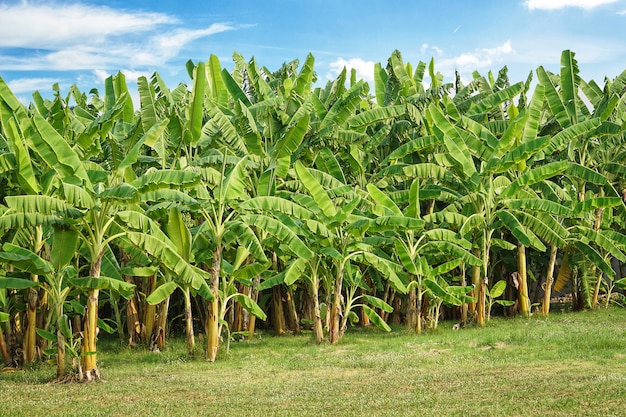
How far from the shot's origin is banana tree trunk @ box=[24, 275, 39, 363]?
503 inches

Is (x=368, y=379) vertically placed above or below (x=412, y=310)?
below

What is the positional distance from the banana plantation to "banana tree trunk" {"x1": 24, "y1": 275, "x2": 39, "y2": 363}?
40 mm

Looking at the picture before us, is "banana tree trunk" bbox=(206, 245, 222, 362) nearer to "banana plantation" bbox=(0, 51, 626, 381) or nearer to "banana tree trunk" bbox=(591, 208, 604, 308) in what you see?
"banana plantation" bbox=(0, 51, 626, 381)

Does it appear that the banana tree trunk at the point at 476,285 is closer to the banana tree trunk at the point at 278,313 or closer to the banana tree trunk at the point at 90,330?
the banana tree trunk at the point at 278,313

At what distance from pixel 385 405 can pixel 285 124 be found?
344 inches

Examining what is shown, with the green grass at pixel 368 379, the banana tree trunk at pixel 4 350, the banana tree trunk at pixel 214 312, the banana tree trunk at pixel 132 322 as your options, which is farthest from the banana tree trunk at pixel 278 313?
the banana tree trunk at pixel 4 350

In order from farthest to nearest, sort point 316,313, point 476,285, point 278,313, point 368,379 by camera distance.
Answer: point 278,313 → point 476,285 → point 316,313 → point 368,379

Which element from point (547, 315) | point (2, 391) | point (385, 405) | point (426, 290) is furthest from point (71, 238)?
point (547, 315)

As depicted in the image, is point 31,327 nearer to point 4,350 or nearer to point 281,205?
point 4,350

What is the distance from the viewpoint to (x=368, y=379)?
10.5 metres

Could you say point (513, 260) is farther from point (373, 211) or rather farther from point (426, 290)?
point (373, 211)

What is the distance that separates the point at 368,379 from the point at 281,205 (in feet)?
12.0

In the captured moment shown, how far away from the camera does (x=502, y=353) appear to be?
12.5 meters

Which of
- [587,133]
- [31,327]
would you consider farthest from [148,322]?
[587,133]
